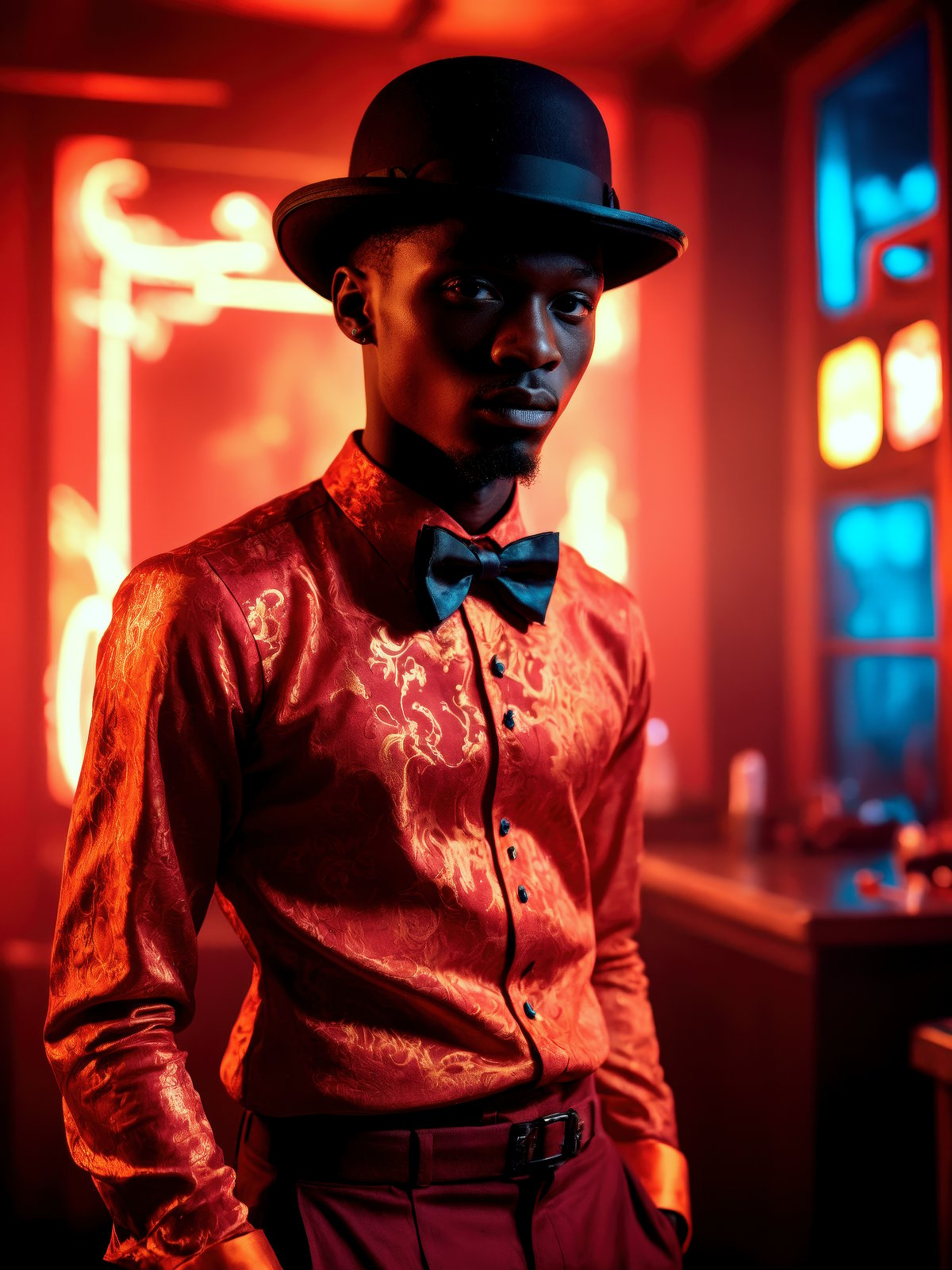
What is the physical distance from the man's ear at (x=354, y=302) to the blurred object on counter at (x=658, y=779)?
2.48m

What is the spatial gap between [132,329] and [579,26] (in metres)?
1.63

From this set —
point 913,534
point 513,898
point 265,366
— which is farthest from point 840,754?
point 513,898

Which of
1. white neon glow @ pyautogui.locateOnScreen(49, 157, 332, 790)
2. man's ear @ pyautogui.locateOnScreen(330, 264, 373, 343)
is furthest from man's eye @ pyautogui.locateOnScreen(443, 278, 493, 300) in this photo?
white neon glow @ pyautogui.locateOnScreen(49, 157, 332, 790)

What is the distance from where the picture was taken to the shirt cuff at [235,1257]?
894 millimetres

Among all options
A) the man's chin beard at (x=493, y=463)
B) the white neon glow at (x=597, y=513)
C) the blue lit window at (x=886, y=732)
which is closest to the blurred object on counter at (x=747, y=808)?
the blue lit window at (x=886, y=732)

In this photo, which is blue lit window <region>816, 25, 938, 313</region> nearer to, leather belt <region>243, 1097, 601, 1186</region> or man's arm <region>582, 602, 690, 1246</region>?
man's arm <region>582, 602, 690, 1246</region>

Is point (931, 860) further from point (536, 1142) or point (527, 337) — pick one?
point (527, 337)

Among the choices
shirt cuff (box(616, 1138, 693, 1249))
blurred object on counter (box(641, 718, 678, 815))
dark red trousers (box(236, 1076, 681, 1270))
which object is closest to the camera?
dark red trousers (box(236, 1076, 681, 1270))

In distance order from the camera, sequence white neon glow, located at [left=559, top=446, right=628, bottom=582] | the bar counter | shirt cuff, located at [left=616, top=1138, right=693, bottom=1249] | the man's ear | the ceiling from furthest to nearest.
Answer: white neon glow, located at [left=559, top=446, right=628, bottom=582] → the ceiling → the bar counter → shirt cuff, located at [left=616, top=1138, right=693, bottom=1249] → the man's ear

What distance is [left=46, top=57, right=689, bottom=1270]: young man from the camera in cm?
95

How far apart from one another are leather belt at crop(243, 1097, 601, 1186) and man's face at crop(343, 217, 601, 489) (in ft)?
1.78

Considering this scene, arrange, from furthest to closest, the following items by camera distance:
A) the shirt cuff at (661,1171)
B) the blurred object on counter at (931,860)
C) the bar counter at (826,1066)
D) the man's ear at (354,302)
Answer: the blurred object on counter at (931,860), the bar counter at (826,1066), the shirt cuff at (661,1171), the man's ear at (354,302)

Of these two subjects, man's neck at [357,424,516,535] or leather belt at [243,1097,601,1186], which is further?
man's neck at [357,424,516,535]

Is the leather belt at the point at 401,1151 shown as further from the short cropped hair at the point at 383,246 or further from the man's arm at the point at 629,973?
the short cropped hair at the point at 383,246
